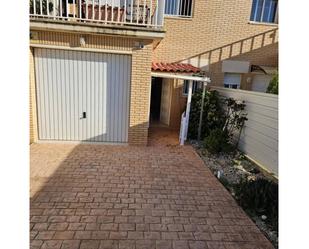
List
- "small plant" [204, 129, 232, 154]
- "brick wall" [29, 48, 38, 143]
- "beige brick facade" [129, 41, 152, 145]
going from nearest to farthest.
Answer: "brick wall" [29, 48, 38, 143] → "beige brick facade" [129, 41, 152, 145] → "small plant" [204, 129, 232, 154]

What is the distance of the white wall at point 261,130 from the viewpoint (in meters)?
5.43

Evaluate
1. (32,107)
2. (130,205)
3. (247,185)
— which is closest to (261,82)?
(247,185)

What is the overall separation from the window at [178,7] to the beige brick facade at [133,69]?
3472 millimetres

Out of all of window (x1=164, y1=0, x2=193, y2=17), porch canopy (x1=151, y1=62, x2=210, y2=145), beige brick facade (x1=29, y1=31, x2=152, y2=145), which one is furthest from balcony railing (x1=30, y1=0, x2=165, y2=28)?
window (x1=164, y1=0, x2=193, y2=17)

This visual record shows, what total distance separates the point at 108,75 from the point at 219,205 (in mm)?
4460

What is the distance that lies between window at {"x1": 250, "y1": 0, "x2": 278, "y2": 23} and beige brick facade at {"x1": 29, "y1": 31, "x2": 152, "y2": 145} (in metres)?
5.73

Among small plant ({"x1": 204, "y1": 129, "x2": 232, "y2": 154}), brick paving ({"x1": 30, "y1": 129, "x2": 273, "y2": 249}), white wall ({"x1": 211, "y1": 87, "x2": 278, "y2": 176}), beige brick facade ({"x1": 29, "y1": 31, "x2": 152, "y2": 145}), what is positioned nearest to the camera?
brick paving ({"x1": 30, "y1": 129, "x2": 273, "y2": 249})

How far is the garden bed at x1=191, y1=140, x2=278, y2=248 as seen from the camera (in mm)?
3769

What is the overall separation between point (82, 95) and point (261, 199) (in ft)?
17.0

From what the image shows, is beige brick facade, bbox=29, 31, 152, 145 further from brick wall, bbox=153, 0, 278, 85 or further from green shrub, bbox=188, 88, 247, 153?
brick wall, bbox=153, 0, 278, 85

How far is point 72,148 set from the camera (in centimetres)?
663
